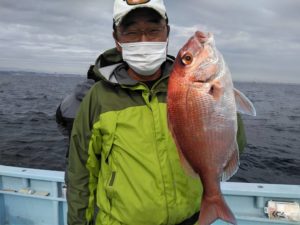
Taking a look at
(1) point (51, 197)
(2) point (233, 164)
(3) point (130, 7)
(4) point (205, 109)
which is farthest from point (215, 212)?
(1) point (51, 197)

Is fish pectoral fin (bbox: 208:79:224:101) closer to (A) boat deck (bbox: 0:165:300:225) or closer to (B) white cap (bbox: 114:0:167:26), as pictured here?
(B) white cap (bbox: 114:0:167:26)

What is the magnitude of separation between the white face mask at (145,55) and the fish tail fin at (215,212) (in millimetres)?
1027

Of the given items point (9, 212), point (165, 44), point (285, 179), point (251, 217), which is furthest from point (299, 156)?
point (165, 44)

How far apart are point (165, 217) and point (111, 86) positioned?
1.01 m

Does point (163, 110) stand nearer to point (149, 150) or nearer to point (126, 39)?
point (149, 150)

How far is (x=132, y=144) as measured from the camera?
2.40 metres

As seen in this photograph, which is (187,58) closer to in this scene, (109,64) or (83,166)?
(109,64)

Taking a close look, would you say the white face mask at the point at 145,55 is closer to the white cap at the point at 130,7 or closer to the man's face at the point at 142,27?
the man's face at the point at 142,27

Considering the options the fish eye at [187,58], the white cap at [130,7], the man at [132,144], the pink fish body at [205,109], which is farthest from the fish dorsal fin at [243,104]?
the white cap at [130,7]

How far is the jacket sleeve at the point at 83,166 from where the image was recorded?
8.28 ft

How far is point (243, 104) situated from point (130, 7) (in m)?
1.05

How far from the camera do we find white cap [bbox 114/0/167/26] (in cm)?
245

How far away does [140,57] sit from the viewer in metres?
2.52

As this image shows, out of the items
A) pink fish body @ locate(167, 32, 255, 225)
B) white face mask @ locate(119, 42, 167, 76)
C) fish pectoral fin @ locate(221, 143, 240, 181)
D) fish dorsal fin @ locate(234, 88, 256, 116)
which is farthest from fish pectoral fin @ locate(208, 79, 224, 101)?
white face mask @ locate(119, 42, 167, 76)
